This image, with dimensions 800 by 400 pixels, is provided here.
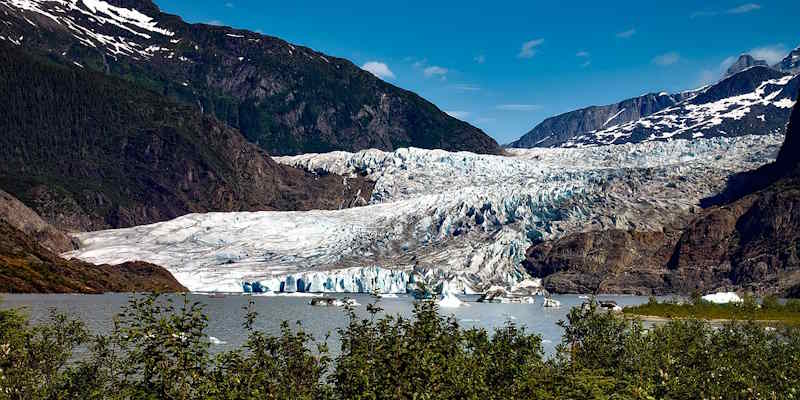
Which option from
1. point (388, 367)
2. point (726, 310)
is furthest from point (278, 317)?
point (388, 367)

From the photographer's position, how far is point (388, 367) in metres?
22.8

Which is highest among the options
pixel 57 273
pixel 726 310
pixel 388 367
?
pixel 57 273

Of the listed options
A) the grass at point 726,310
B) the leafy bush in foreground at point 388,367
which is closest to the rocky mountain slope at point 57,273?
the grass at point 726,310

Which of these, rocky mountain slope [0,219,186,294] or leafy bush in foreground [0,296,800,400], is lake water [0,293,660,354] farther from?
leafy bush in foreground [0,296,800,400]

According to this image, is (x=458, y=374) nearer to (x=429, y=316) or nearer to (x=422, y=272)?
(x=429, y=316)

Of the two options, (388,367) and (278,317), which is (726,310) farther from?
(388,367)

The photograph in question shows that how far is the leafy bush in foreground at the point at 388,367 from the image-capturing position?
20453 mm

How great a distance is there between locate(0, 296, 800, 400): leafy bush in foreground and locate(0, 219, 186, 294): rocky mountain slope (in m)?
118

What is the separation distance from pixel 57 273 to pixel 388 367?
516 ft

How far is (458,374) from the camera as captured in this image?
23312mm

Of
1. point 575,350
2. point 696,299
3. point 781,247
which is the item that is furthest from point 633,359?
point 781,247

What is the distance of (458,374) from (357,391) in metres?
3.21

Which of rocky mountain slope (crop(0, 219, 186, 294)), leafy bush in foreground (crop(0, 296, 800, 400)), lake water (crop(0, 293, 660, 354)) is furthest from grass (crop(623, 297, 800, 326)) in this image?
A: rocky mountain slope (crop(0, 219, 186, 294))

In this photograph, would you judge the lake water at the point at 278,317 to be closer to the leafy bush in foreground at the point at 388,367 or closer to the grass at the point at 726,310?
the grass at the point at 726,310
